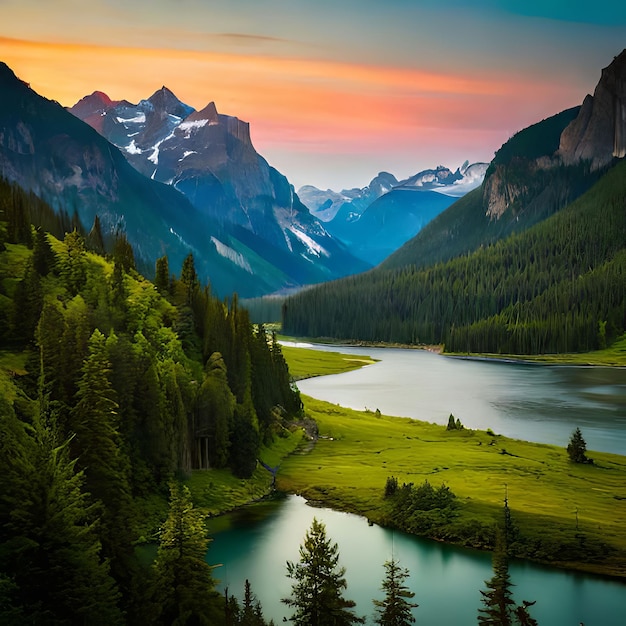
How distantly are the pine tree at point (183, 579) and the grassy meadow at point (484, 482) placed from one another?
3155cm

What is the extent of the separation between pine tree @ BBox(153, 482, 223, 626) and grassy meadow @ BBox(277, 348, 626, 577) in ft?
104

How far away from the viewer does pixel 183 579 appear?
3503 centimetres

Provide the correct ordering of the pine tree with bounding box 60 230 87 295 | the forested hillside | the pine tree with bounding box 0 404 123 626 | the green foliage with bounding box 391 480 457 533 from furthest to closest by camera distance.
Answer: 1. the pine tree with bounding box 60 230 87 295
2. the green foliage with bounding box 391 480 457 533
3. the forested hillside
4. the pine tree with bounding box 0 404 123 626

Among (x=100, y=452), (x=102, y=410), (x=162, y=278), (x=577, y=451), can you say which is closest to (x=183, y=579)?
(x=100, y=452)

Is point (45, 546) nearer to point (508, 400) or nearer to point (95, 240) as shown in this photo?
point (95, 240)

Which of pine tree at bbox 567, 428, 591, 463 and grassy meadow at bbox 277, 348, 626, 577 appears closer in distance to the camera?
grassy meadow at bbox 277, 348, 626, 577

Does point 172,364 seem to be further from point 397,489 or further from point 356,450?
point 356,450

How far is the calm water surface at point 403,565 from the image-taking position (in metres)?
47.7

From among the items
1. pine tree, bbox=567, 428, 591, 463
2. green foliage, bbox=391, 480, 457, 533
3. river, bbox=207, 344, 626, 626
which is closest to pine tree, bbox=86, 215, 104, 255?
Answer: river, bbox=207, 344, 626, 626

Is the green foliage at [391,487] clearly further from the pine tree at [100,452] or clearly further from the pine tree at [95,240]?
the pine tree at [95,240]

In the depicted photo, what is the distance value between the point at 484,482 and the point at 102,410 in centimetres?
4423

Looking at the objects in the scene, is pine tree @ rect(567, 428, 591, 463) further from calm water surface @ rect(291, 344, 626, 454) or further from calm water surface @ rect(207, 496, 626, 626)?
calm water surface @ rect(207, 496, 626, 626)

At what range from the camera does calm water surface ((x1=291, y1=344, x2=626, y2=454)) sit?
114m

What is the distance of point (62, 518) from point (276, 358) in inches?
3197
